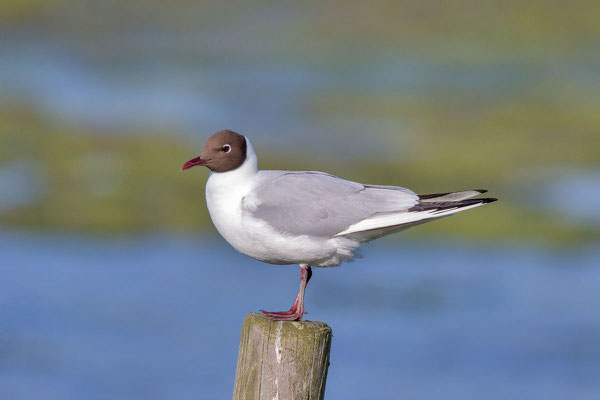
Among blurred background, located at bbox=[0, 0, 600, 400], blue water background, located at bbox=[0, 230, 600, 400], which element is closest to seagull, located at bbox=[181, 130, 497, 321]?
blue water background, located at bbox=[0, 230, 600, 400]

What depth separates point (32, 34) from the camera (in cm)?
3391

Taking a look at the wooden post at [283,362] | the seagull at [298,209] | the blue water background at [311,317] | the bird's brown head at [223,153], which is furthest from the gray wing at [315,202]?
the blue water background at [311,317]

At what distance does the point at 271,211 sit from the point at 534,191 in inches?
588

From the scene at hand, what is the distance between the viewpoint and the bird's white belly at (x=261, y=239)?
575cm

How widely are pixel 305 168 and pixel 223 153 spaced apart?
14761mm

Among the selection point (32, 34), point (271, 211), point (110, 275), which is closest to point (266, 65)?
point (32, 34)

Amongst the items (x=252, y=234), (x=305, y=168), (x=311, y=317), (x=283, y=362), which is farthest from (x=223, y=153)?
(x=305, y=168)

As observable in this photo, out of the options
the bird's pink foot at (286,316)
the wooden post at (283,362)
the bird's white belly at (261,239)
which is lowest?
the wooden post at (283,362)

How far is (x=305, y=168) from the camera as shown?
68.0 feet

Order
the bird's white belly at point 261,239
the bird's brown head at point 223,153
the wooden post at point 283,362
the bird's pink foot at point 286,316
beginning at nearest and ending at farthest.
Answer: the wooden post at point 283,362 < the bird's pink foot at point 286,316 < the bird's white belly at point 261,239 < the bird's brown head at point 223,153

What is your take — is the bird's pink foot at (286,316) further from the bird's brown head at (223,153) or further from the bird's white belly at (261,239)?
the bird's brown head at (223,153)

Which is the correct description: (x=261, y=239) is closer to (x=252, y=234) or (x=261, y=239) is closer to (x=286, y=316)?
(x=252, y=234)

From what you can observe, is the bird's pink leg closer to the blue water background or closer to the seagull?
the seagull

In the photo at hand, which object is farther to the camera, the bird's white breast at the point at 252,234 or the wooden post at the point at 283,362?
the bird's white breast at the point at 252,234
